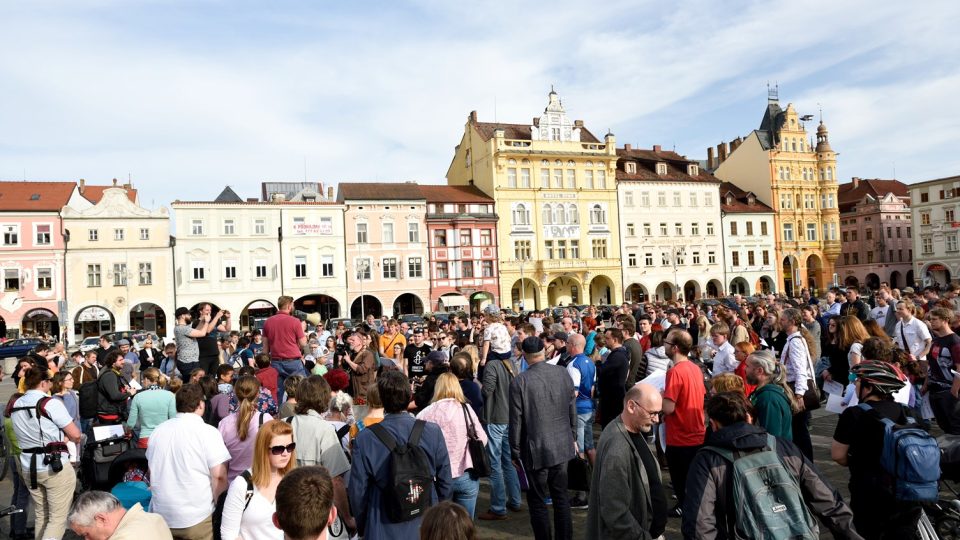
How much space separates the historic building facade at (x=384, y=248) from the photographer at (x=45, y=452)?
4070 centimetres

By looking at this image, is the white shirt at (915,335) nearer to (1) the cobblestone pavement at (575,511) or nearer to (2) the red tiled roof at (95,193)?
(1) the cobblestone pavement at (575,511)

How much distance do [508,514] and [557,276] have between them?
45552mm

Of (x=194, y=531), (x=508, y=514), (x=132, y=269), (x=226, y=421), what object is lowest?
(x=508, y=514)

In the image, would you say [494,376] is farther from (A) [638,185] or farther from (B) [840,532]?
(A) [638,185]

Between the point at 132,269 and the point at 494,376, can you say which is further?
the point at 132,269

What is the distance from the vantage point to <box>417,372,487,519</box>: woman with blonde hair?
5.62m

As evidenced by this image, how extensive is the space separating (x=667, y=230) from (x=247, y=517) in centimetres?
5514

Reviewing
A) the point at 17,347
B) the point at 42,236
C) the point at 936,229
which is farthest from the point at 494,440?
the point at 936,229

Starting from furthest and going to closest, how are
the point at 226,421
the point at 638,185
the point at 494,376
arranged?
1. the point at 638,185
2. the point at 494,376
3. the point at 226,421

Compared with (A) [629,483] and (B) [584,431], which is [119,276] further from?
(A) [629,483]

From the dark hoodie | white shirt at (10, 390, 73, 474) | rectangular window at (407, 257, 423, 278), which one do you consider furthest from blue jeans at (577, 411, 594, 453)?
rectangular window at (407, 257, 423, 278)

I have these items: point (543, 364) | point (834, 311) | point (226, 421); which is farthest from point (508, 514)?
point (834, 311)

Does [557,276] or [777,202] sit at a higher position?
[777,202]

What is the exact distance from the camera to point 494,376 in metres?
7.36
